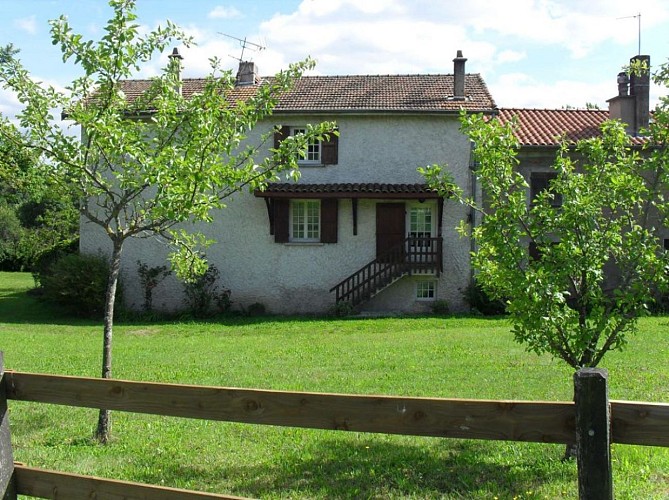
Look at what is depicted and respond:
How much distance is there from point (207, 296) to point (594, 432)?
20.6 m

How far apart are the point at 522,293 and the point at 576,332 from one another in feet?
1.91

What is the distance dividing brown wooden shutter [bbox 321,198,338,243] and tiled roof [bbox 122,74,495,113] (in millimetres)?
3144

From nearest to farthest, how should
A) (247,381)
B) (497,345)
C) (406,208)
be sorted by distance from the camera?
(247,381)
(497,345)
(406,208)

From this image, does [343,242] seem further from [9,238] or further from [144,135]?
[9,238]

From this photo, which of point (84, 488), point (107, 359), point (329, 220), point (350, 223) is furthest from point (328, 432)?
point (350, 223)

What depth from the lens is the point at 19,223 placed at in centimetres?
4944

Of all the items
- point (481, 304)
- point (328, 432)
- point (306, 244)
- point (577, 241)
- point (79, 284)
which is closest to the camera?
point (577, 241)

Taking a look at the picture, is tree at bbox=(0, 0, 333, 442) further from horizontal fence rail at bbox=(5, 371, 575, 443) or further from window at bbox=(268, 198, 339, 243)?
window at bbox=(268, 198, 339, 243)

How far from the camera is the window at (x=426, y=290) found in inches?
907

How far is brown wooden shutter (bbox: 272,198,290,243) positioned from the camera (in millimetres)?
22859

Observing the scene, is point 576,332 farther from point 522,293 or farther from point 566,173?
point 566,173

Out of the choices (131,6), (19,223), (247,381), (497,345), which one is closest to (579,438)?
(131,6)

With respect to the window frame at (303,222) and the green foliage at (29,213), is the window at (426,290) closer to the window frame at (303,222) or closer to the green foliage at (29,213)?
the window frame at (303,222)

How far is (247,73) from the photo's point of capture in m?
25.8
